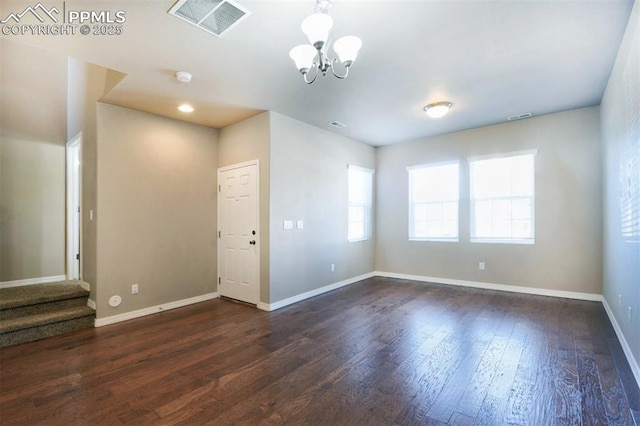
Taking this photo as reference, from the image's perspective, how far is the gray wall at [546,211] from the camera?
415 centimetres

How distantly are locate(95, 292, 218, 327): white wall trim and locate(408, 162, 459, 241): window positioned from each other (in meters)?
3.94

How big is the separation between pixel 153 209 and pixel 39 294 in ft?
5.21

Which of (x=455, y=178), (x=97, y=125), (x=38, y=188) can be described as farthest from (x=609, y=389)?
(x=38, y=188)

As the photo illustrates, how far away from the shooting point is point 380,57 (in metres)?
2.76

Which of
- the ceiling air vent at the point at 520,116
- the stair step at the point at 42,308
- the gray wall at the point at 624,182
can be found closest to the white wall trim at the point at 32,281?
the stair step at the point at 42,308

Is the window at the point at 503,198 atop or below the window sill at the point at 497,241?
atop

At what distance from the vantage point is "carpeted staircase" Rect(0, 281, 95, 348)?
3018 millimetres

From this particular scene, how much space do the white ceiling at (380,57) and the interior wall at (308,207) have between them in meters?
0.54

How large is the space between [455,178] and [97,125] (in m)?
5.52

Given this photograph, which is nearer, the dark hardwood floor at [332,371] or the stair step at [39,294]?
the dark hardwood floor at [332,371]

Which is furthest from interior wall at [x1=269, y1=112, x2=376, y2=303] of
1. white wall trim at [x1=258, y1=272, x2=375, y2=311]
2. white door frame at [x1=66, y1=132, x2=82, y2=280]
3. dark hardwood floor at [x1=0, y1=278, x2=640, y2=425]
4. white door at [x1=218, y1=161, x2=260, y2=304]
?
white door frame at [x1=66, y1=132, x2=82, y2=280]

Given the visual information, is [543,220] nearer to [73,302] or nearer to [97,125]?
[97,125]

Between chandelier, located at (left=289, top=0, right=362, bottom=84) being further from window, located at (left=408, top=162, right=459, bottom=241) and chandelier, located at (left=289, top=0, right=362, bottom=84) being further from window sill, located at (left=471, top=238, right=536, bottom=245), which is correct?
window sill, located at (left=471, top=238, right=536, bottom=245)

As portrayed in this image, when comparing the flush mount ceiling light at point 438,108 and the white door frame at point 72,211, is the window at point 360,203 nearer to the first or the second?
the flush mount ceiling light at point 438,108
